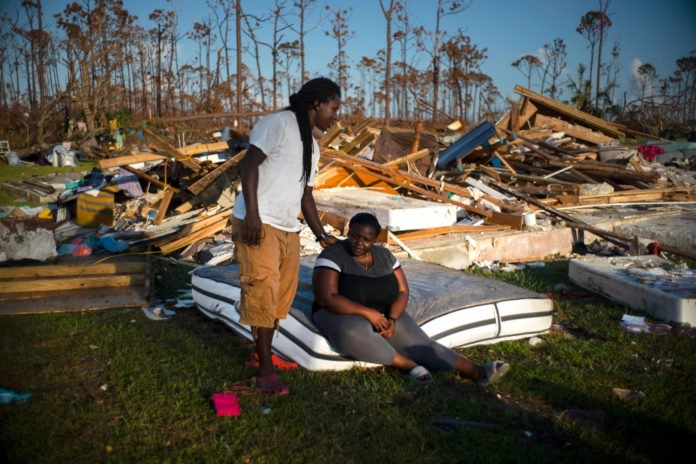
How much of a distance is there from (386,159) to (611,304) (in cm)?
514

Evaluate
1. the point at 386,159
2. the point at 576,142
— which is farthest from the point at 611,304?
the point at 576,142

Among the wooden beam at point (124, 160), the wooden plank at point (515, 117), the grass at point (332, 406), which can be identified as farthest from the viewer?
the wooden plank at point (515, 117)

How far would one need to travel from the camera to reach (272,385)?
325 cm

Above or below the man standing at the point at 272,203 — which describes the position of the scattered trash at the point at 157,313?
below

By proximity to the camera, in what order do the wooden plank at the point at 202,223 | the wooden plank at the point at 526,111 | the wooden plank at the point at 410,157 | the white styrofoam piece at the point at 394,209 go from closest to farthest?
the white styrofoam piece at the point at 394,209, the wooden plank at the point at 202,223, the wooden plank at the point at 410,157, the wooden plank at the point at 526,111

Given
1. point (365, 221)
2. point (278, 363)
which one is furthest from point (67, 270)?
point (365, 221)

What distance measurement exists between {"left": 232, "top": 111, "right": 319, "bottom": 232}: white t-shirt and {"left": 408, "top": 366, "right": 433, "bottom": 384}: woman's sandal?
3.90 ft

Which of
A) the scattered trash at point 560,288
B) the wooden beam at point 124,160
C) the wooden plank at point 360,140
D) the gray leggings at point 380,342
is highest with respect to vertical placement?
the wooden plank at point 360,140

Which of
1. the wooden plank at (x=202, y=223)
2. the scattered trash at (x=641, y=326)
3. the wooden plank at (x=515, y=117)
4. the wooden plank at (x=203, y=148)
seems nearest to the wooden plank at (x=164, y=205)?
the wooden plank at (x=203, y=148)

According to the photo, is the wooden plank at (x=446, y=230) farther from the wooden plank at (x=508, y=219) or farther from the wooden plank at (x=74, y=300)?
the wooden plank at (x=74, y=300)

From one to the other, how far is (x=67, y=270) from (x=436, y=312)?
372 cm

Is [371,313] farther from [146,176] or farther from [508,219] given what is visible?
[146,176]

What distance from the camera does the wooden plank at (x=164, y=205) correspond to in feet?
26.4

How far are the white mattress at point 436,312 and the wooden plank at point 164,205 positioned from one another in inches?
140
